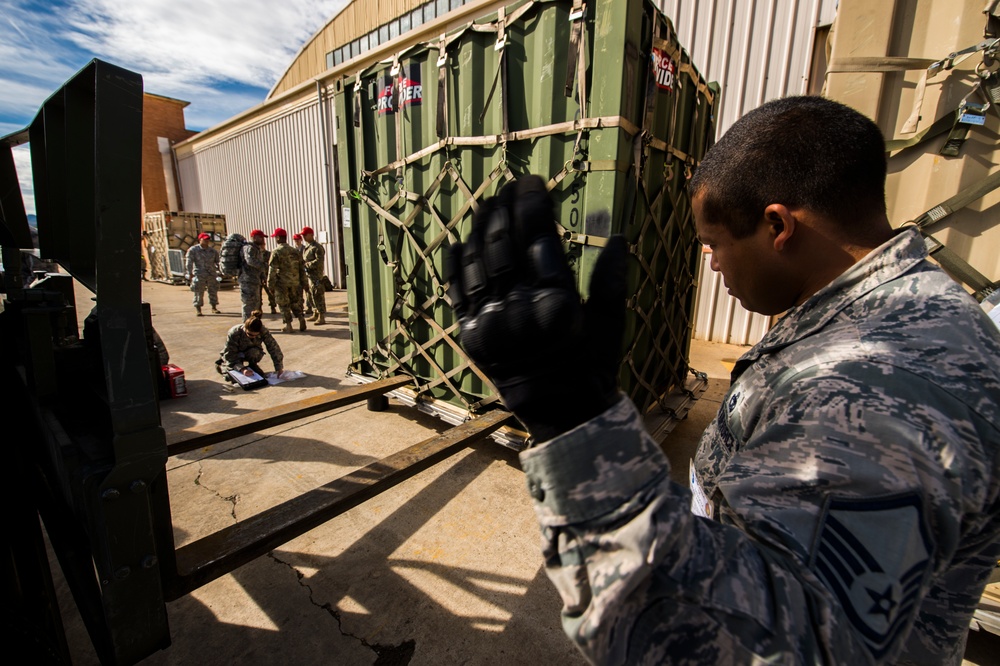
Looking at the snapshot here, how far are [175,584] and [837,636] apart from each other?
1.91 m

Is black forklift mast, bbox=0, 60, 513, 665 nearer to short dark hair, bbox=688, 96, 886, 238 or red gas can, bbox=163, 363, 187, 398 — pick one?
short dark hair, bbox=688, 96, 886, 238

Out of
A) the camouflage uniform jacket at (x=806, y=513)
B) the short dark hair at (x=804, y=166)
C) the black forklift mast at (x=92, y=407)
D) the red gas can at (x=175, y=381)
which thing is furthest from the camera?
the red gas can at (x=175, y=381)

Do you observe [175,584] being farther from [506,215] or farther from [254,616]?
[506,215]

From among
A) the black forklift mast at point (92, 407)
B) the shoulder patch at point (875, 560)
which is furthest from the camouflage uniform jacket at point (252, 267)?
the shoulder patch at point (875, 560)

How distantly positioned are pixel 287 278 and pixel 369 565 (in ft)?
24.1

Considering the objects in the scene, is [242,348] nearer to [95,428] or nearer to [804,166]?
[95,428]

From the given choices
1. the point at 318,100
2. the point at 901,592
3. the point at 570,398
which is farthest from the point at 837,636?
the point at 318,100

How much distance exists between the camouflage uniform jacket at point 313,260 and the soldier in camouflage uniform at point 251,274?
0.83m

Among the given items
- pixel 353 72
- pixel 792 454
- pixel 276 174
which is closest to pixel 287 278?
pixel 353 72

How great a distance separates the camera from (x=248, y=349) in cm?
602

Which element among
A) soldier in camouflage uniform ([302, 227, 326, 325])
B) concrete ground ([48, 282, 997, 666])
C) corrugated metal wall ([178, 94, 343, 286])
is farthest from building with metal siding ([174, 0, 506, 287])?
concrete ground ([48, 282, 997, 666])

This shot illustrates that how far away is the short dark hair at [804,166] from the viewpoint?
97 cm

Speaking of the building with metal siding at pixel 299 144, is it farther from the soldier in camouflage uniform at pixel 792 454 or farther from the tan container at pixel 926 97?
the soldier in camouflage uniform at pixel 792 454

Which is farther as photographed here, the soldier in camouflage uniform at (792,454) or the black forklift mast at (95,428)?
the black forklift mast at (95,428)
